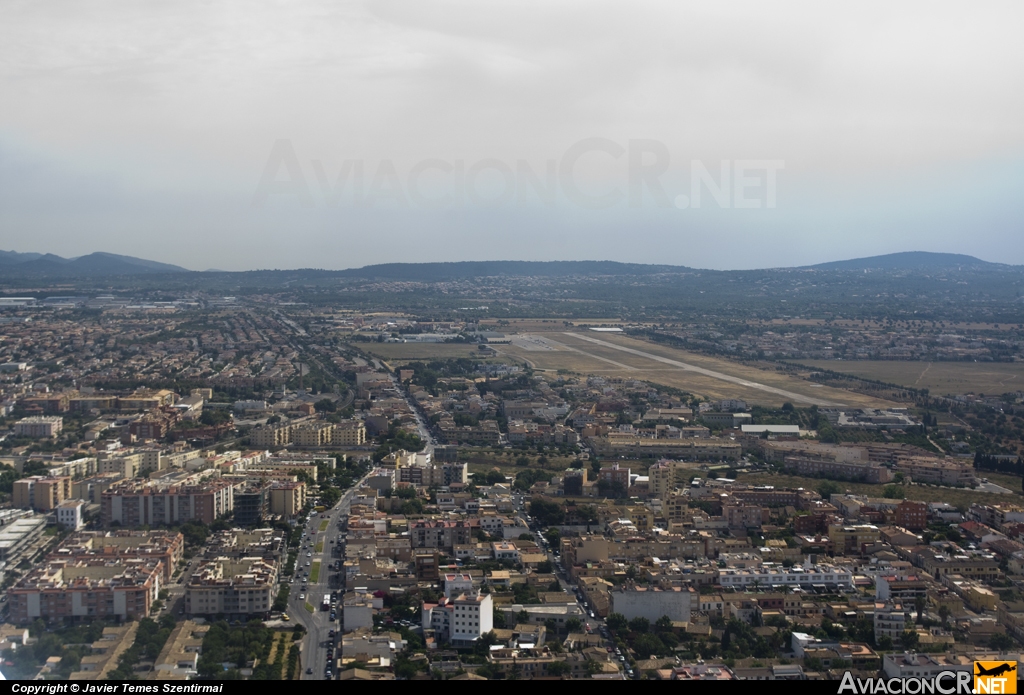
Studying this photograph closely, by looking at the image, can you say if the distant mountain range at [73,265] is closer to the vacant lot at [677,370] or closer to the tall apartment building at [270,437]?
the vacant lot at [677,370]

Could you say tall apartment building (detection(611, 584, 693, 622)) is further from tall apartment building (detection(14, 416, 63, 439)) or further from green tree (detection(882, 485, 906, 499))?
tall apartment building (detection(14, 416, 63, 439))

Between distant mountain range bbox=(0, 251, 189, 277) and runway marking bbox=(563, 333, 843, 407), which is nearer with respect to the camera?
runway marking bbox=(563, 333, 843, 407)

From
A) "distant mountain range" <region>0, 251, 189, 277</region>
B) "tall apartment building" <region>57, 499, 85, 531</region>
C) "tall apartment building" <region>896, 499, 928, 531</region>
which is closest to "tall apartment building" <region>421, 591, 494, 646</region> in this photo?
"tall apartment building" <region>57, 499, 85, 531</region>

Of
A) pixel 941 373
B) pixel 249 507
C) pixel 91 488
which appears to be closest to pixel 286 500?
pixel 249 507

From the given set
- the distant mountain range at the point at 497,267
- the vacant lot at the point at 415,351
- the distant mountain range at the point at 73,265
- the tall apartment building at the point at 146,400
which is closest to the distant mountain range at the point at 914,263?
the distant mountain range at the point at 497,267

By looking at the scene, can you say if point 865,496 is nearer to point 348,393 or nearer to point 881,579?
point 881,579

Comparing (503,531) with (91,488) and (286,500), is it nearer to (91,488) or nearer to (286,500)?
(286,500)
